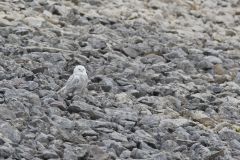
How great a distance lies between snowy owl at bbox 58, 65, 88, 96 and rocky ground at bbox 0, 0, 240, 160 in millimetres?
125

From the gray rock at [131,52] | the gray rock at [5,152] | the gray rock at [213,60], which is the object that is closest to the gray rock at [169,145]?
the gray rock at [5,152]

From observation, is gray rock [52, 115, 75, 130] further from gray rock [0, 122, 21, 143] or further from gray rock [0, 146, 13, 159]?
gray rock [0, 146, 13, 159]

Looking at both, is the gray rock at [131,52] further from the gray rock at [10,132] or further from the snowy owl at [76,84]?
the gray rock at [10,132]

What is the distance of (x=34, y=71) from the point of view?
8789mm

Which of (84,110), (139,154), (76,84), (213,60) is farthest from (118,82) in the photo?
(213,60)

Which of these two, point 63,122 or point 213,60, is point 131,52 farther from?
point 63,122

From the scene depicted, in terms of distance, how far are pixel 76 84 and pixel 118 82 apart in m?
1.24

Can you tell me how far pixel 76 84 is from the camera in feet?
26.8

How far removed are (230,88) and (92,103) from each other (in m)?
2.77

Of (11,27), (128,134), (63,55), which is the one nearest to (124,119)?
(128,134)

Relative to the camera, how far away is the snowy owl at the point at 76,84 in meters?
8.10

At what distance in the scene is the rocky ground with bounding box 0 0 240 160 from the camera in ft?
22.9

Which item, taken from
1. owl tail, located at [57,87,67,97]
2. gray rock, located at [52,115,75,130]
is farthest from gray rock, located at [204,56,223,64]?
gray rock, located at [52,115,75,130]

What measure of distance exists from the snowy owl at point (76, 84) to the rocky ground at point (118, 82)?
0.41 ft
